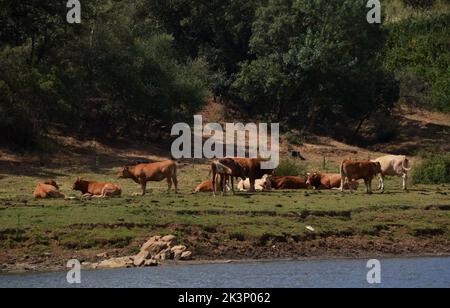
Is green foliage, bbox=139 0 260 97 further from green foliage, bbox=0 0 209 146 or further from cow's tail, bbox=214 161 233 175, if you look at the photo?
cow's tail, bbox=214 161 233 175

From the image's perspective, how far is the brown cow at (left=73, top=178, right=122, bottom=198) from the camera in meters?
32.1

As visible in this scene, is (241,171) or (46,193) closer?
(46,193)

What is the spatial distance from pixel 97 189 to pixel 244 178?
4.67 m

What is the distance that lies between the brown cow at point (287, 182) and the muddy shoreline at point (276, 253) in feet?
22.9

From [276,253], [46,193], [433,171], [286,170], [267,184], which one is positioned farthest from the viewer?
[433,171]

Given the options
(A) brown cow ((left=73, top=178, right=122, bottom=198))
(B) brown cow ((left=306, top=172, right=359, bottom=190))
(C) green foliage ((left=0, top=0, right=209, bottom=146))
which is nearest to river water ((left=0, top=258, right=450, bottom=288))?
(A) brown cow ((left=73, top=178, right=122, bottom=198))

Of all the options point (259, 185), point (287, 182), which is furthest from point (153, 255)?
point (287, 182)

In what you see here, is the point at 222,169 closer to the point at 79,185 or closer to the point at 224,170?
the point at 224,170

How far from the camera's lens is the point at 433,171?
38344 mm

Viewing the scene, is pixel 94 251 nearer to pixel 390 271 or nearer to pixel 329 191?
pixel 390 271

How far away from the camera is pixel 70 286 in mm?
22734

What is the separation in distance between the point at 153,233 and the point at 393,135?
29.8m
